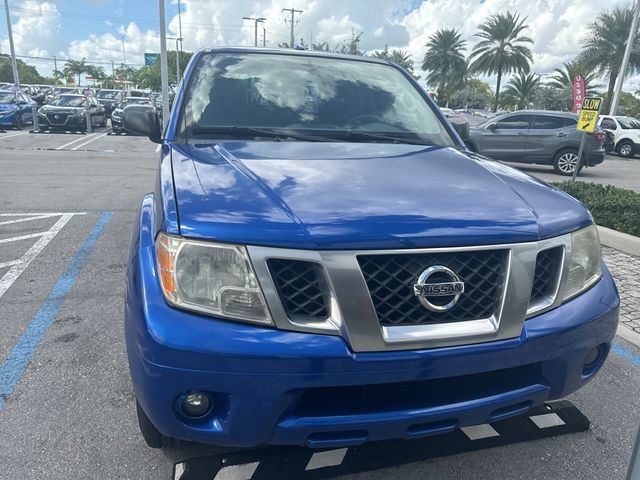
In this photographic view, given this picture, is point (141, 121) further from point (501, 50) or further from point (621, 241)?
point (501, 50)

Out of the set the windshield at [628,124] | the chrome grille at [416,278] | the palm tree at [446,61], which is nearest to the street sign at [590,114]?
the chrome grille at [416,278]

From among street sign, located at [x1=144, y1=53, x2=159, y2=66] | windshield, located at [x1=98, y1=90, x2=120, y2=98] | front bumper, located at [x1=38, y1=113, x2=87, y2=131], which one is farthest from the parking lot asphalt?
street sign, located at [x1=144, y1=53, x2=159, y2=66]

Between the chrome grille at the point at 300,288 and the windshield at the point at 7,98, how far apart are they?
23.1 m

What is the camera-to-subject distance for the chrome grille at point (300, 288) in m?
1.63

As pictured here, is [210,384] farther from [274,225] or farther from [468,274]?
[468,274]

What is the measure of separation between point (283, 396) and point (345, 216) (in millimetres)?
629

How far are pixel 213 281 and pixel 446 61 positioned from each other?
58.2m

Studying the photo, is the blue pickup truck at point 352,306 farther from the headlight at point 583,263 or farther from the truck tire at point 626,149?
the truck tire at point 626,149

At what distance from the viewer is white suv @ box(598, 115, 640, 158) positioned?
19.0m

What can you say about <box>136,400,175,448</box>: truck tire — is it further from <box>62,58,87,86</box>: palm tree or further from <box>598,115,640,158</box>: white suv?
<box>62,58,87,86</box>: palm tree

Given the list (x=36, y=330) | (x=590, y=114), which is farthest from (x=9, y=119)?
(x=590, y=114)

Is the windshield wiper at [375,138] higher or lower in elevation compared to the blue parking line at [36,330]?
higher

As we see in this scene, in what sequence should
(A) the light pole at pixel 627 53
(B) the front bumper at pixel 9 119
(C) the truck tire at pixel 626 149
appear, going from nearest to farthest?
(C) the truck tire at pixel 626 149, (B) the front bumper at pixel 9 119, (A) the light pole at pixel 627 53

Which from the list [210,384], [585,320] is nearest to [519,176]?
[585,320]
